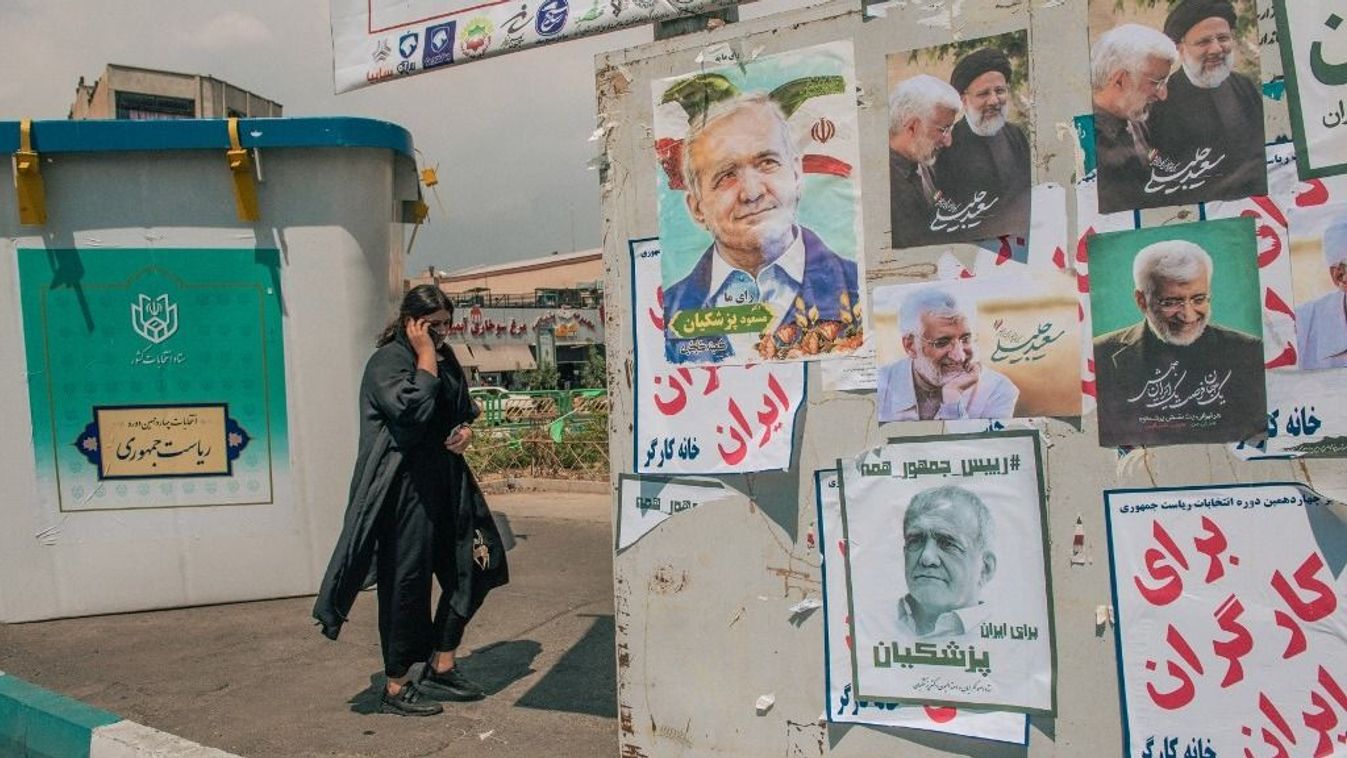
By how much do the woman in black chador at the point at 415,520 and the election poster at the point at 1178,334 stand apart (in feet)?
9.18

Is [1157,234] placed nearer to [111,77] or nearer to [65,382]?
[65,382]

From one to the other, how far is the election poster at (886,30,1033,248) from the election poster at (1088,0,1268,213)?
19 cm

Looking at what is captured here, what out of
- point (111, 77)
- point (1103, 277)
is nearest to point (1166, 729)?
point (1103, 277)

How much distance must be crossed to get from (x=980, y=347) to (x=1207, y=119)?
2.44 feet

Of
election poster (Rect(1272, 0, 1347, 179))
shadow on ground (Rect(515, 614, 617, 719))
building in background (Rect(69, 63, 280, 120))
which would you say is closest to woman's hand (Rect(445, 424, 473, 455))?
shadow on ground (Rect(515, 614, 617, 719))

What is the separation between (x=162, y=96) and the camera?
4966 cm

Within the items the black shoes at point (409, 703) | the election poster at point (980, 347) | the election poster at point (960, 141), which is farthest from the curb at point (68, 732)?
the election poster at point (960, 141)

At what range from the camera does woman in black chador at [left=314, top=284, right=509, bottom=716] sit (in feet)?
15.0

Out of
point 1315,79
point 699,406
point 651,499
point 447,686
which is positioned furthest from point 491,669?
point 1315,79

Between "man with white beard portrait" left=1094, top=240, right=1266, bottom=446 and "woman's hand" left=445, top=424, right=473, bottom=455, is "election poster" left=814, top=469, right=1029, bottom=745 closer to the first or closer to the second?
"man with white beard portrait" left=1094, top=240, right=1266, bottom=446

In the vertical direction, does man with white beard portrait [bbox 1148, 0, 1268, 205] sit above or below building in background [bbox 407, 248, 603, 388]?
below

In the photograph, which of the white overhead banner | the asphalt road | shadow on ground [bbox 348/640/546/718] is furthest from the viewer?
shadow on ground [bbox 348/640/546/718]

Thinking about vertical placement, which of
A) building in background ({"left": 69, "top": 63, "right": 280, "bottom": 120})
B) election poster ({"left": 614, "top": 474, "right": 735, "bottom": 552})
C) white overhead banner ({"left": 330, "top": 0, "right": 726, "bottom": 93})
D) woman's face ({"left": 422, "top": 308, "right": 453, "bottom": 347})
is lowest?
election poster ({"left": 614, "top": 474, "right": 735, "bottom": 552})

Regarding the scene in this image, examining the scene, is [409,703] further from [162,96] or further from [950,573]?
[162,96]
